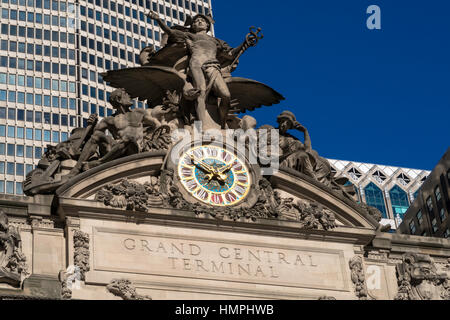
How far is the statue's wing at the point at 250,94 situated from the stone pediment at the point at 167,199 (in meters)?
3.92

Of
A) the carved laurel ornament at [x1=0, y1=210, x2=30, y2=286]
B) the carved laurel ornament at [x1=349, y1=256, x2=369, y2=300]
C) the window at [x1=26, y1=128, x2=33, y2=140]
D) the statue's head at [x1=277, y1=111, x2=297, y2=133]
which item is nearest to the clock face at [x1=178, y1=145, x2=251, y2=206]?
the statue's head at [x1=277, y1=111, x2=297, y2=133]

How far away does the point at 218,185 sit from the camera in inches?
1604

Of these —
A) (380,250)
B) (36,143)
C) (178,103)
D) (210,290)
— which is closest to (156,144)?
(178,103)

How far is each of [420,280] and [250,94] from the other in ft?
28.5

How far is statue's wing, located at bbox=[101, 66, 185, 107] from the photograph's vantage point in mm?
43438

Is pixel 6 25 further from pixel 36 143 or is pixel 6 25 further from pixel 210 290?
pixel 210 290

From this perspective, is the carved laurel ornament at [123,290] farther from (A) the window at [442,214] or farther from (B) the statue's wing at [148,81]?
(A) the window at [442,214]

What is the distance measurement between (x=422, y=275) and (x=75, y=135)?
12145 mm

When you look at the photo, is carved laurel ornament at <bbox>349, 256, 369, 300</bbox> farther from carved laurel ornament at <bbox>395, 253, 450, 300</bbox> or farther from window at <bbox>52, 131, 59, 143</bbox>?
window at <bbox>52, 131, 59, 143</bbox>

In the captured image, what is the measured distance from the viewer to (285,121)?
43.6 metres

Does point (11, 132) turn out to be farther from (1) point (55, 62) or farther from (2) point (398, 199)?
(2) point (398, 199)

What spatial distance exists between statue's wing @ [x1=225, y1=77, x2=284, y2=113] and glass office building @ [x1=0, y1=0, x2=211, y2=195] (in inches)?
1587

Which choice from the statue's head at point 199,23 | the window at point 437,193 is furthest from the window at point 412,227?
the statue's head at point 199,23

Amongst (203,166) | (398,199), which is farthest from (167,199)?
(398,199)
